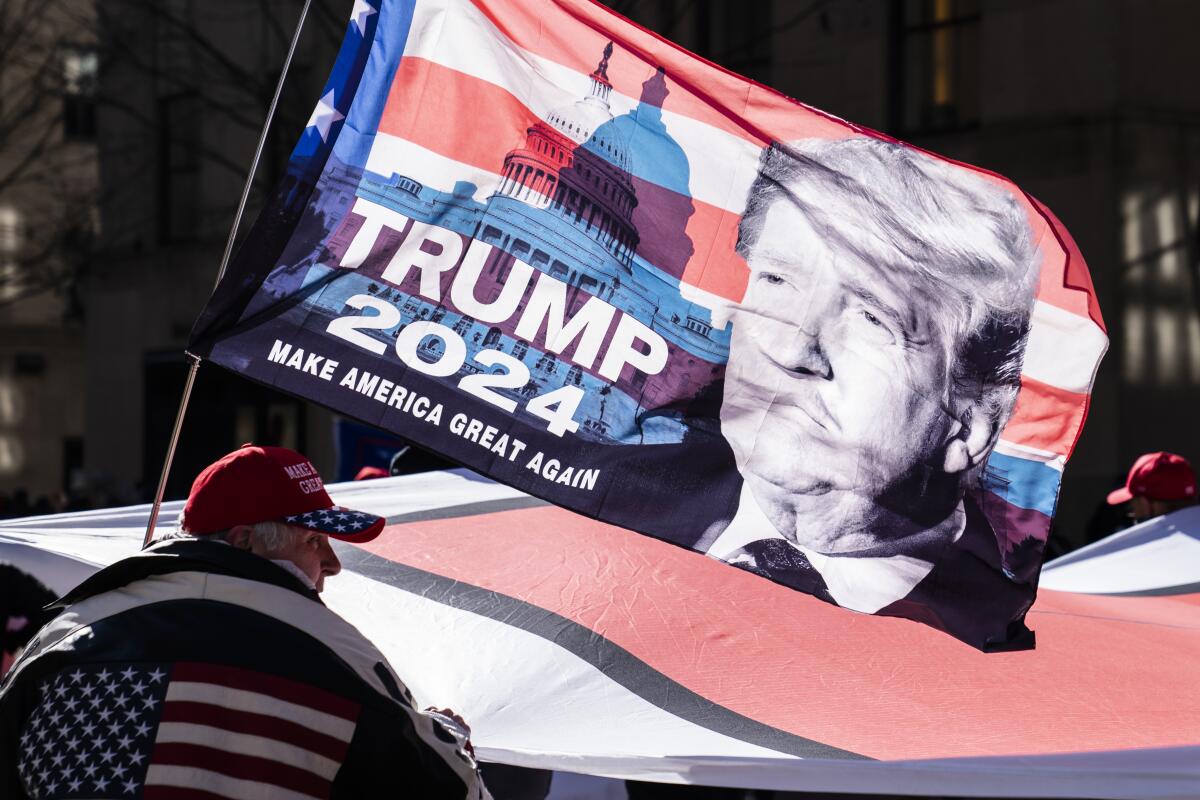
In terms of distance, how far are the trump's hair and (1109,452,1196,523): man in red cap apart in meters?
3.31

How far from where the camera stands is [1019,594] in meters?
3.81

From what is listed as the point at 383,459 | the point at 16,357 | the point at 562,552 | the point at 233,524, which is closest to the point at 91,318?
the point at 16,357

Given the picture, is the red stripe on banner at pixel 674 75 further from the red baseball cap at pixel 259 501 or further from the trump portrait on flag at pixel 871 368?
the red baseball cap at pixel 259 501

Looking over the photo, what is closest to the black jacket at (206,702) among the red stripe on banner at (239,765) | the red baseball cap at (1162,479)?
the red stripe on banner at (239,765)

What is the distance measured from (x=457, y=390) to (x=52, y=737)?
4.97ft

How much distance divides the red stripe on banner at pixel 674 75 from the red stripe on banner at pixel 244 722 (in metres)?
2.24

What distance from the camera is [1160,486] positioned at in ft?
23.1

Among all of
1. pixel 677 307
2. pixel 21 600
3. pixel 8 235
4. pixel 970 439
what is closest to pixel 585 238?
pixel 677 307

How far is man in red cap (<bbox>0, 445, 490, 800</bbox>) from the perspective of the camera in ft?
8.31

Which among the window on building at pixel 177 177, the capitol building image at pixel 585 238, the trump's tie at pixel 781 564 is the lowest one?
the trump's tie at pixel 781 564

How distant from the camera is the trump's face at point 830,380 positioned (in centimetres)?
389

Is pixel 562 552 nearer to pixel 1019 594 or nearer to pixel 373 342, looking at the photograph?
pixel 373 342

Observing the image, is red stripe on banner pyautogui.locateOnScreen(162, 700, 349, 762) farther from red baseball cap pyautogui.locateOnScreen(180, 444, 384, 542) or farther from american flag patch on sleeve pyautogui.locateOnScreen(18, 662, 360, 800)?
red baseball cap pyautogui.locateOnScreen(180, 444, 384, 542)

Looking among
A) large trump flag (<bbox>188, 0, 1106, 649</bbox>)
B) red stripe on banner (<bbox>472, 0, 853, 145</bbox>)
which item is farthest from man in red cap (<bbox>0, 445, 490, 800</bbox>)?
red stripe on banner (<bbox>472, 0, 853, 145</bbox>)
